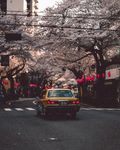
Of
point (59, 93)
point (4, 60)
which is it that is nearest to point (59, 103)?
point (59, 93)

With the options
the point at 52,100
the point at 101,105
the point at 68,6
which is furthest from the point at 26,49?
the point at 52,100

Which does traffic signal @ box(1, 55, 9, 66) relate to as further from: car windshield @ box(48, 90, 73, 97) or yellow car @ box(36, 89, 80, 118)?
yellow car @ box(36, 89, 80, 118)

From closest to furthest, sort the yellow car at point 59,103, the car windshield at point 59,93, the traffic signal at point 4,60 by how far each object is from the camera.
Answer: the yellow car at point 59,103 < the car windshield at point 59,93 < the traffic signal at point 4,60

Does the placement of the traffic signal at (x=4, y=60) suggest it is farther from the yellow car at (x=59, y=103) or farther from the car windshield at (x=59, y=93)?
the yellow car at (x=59, y=103)

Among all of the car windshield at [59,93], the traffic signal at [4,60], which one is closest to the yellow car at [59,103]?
the car windshield at [59,93]

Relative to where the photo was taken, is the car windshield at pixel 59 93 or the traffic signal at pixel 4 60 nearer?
the car windshield at pixel 59 93

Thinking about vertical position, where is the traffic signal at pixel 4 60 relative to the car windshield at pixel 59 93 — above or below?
above

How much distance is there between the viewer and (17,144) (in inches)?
565

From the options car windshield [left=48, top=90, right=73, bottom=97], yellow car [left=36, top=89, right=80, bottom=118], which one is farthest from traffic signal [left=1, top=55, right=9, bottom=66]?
yellow car [left=36, top=89, right=80, bottom=118]

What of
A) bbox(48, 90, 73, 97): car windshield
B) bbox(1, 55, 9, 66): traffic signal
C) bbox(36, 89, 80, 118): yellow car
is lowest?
bbox(36, 89, 80, 118): yellow car

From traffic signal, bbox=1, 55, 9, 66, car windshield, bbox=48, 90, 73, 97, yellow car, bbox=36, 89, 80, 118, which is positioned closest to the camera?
yellow car, bbox=36, 89, 80, 118

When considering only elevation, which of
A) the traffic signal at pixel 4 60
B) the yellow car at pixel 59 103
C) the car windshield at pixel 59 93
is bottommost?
the yellow car at pixel 59 103

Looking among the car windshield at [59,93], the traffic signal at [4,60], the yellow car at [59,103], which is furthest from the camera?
the traffic signal at [4,60]

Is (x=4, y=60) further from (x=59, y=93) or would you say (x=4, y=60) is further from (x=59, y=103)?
(x=59, y=103)
